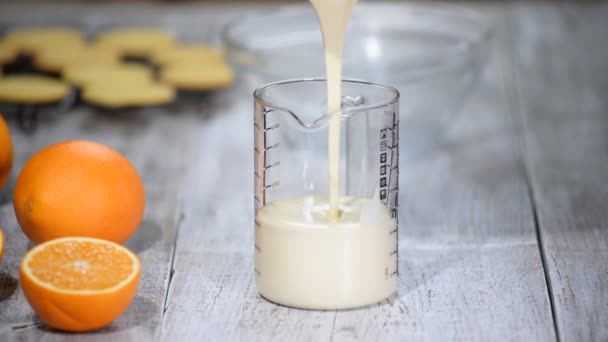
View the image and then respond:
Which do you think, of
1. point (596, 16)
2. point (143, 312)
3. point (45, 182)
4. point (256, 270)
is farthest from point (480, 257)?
point (596, 16)

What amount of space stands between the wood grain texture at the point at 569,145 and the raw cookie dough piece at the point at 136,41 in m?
0.75

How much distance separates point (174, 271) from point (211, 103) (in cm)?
69

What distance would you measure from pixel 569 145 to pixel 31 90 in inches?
37.6

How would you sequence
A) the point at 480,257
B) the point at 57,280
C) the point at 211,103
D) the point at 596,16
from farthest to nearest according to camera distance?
the point at 596,16 < the point at 211,103 < the point at 480,257 < the point at 57,280

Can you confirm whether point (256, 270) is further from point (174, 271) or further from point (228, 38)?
point (228, 38)

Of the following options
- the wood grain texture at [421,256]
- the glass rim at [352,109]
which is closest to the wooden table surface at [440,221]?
the wood grain texture at [421,256]

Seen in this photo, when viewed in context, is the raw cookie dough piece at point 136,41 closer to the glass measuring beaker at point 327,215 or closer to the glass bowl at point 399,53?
the glass bowl at point 399,53

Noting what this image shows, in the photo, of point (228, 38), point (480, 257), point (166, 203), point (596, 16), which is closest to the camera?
point (480, 257)

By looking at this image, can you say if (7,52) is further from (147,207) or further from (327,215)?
(327,215)

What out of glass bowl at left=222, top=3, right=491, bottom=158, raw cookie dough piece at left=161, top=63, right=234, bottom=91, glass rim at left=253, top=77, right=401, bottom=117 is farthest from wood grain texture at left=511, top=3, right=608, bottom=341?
raw cookie dough piece at left=161, top=63, right=234, bottom=91

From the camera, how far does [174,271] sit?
1.15 m

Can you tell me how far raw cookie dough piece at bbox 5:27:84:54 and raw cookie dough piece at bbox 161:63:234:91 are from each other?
252 millimetres

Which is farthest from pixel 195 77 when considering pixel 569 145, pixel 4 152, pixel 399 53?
pixel 569 145

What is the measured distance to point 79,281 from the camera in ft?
3.12
